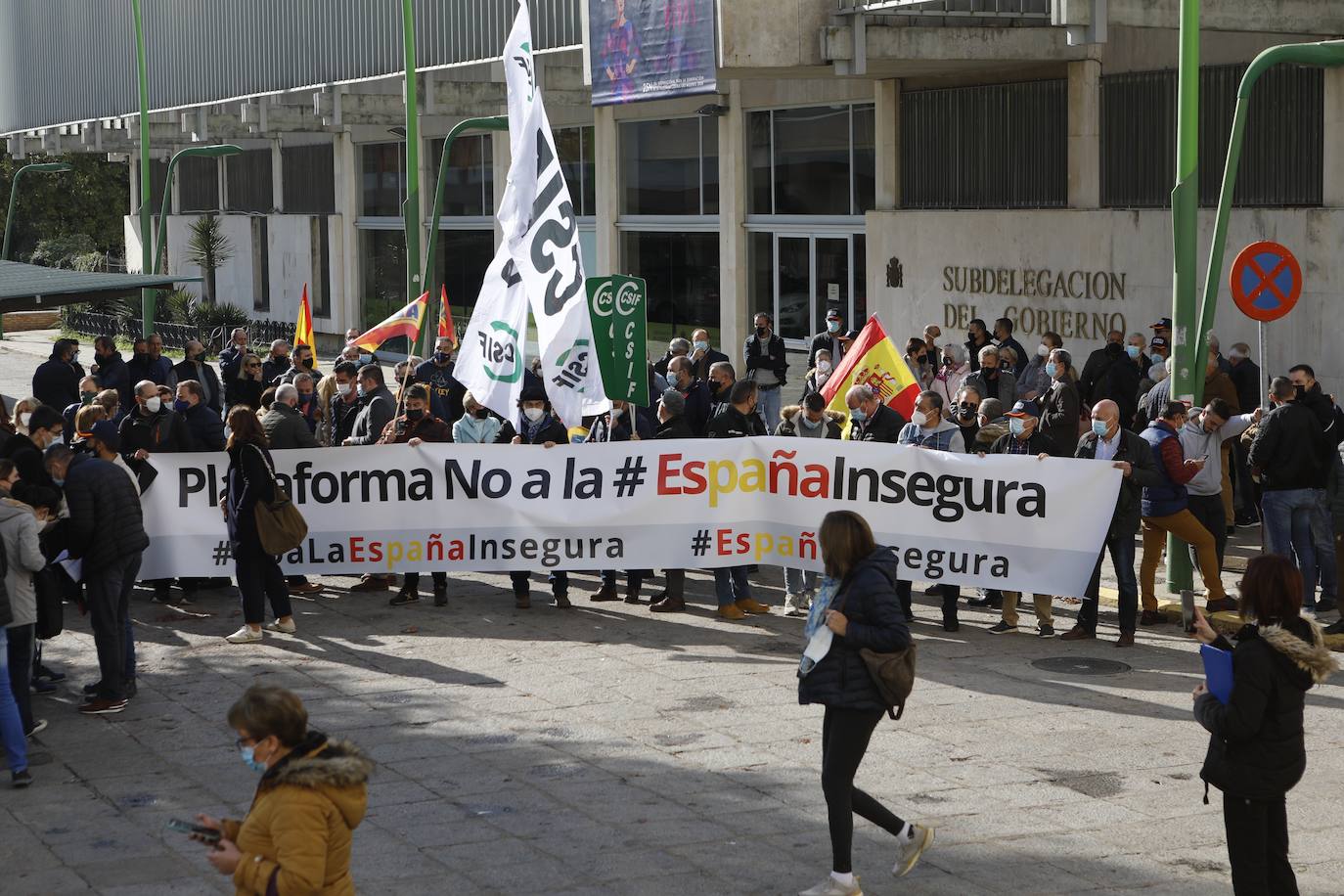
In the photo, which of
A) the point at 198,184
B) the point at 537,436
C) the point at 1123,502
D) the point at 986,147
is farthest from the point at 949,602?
the point at 198,184

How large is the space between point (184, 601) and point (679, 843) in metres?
7.23

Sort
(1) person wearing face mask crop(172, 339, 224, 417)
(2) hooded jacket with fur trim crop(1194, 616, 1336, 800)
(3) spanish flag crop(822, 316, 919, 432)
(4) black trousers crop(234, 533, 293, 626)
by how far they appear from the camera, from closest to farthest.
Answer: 1. (2) hooded jacket with fur trim crop(1194, 616, 1336, 800)
2. (4) black trousers crop(234, 533, 293, 626)
3. (3) spanish flag crop(822, 316, 919, 432)
4. (1) person wearing face mask crop(172, 339, 224, 417)

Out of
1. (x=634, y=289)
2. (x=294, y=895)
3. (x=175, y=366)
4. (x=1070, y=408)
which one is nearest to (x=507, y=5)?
(x=175, y=366)

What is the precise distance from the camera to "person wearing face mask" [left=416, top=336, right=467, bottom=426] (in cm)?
1702

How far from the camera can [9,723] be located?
8.97 meters

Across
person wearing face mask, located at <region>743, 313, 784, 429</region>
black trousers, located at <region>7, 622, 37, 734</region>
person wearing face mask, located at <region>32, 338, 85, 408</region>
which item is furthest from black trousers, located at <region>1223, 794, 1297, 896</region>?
person wearing face mask, located at <region>32, 338, 85, 408</region>

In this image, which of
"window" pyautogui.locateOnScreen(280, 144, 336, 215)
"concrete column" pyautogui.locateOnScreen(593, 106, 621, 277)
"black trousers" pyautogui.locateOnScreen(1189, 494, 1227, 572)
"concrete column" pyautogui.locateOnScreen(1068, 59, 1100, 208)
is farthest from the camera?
"window" pyautogui.locateOnScreen(280, 144, 336, 215)

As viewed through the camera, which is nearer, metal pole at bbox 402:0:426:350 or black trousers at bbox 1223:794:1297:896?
black trousers at bbox 1223:794:1297:896

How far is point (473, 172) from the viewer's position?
3691 cm

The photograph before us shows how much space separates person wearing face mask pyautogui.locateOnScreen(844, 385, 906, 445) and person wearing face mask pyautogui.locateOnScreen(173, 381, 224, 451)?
196 inches

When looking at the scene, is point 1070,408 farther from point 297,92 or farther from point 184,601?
point 297,92

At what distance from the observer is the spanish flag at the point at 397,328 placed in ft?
64.0

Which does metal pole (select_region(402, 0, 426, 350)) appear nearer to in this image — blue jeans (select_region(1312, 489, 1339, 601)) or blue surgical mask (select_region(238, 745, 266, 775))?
blue jeans (select_region(1312, 489, 1339, 601))

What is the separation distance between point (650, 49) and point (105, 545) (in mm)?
13053
